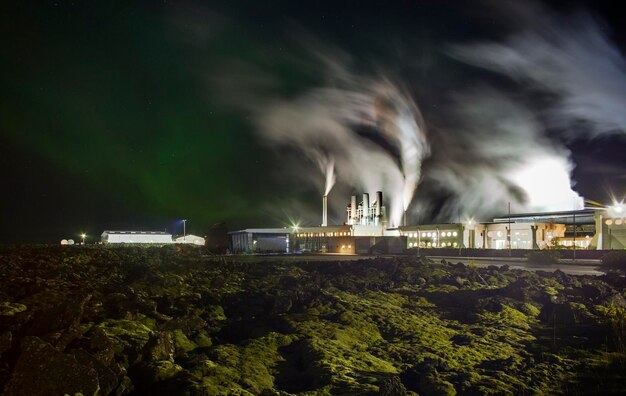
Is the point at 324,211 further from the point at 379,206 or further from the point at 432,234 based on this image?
the point at 432,234

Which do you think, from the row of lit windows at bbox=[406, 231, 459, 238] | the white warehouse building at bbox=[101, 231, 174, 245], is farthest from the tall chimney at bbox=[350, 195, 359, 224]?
the white warehouse building at bbox=[101, 231, 174, 245]

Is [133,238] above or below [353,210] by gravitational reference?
below

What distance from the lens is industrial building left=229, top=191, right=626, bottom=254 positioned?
60156 millimetres

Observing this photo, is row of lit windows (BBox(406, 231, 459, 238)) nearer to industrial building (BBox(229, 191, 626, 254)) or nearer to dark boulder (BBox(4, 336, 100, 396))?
industrial building (BBox(229, 191, 626, 254))

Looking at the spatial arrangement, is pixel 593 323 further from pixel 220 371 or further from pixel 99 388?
pixel 99 388

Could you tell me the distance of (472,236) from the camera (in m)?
78.3

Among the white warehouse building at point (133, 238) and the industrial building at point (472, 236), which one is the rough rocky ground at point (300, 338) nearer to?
the industrial building at point (472, 236)

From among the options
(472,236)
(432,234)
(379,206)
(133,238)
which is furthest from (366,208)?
(133,238)

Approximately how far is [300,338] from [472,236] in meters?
71.1

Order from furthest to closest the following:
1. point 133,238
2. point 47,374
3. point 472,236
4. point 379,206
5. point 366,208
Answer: point 133,238 < point 366,208 < point 379,206 < point 472,236 < point 47,374

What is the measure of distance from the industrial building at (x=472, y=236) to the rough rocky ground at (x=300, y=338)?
42.9 meters

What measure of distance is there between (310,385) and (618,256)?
33.5 m

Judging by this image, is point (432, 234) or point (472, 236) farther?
point (432, 234)

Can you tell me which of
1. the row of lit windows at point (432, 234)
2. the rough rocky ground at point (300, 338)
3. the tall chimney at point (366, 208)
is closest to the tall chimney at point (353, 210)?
the tall chimney at point (366, 208)
